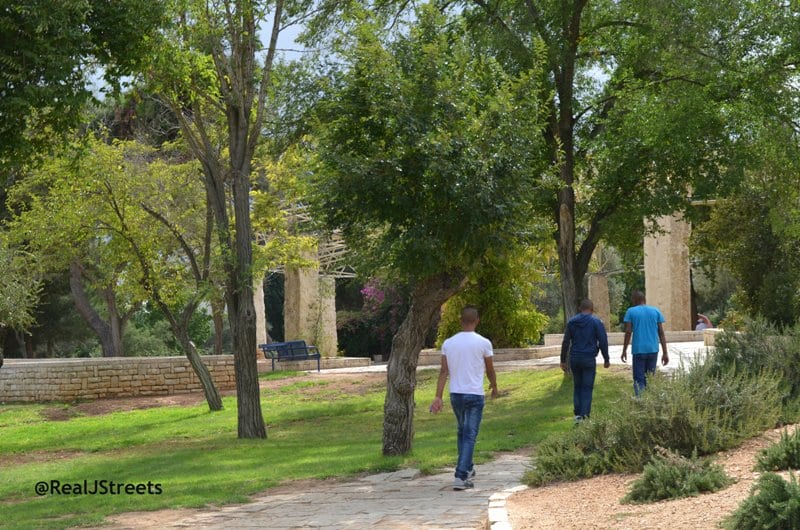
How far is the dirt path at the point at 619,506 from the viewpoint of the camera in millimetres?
6453

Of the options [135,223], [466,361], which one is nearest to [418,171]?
[466,361]

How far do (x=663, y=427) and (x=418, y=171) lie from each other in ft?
15.1

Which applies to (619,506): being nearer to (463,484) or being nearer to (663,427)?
(663,427)

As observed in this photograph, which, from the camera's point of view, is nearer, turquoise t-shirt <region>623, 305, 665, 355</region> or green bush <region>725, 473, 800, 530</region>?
green bush <region>725, 473, 800, 530</region>

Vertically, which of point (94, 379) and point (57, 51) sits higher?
point (57, 51)

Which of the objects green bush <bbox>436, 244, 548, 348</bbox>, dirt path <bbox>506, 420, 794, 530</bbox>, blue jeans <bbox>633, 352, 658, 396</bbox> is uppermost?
green bush <bbox>436, 244, 548, 348</bbox>

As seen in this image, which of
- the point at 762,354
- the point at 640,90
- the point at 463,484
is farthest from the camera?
the point at 640,90

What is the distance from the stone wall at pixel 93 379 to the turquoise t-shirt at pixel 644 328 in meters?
15.3

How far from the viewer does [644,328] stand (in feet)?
45.7

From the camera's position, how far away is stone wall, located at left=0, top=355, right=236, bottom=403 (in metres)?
24.5

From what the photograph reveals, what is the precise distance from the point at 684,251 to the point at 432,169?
24.1 meters

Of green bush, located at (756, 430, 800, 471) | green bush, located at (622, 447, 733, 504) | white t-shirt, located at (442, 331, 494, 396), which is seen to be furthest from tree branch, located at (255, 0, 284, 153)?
green bush, located at (756, 430, 800, 471)

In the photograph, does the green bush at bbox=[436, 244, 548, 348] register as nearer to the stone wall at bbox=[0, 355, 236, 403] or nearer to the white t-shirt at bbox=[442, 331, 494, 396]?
the stone wall at bbox=[0, 355, 236, 403]

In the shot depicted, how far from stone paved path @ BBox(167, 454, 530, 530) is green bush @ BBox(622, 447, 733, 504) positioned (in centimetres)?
130
